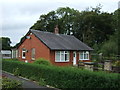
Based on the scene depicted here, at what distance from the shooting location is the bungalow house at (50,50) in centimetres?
2361

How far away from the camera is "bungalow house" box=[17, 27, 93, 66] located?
23.6 m

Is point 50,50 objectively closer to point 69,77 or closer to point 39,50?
point 39,50

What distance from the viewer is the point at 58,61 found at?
79.3ft

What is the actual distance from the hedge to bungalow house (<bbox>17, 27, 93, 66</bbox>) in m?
9.64

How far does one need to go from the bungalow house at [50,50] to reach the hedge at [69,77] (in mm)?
9641

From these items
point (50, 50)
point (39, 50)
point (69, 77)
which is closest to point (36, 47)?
point (39, 50)

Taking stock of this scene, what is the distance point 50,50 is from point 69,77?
14056 mm

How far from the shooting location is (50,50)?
2306cm

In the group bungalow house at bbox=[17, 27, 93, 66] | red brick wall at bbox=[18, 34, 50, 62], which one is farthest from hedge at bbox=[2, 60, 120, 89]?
bungalow house at bbox=[17, 27, 93, 66]

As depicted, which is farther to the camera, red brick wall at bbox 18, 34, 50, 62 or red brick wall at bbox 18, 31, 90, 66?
red brick wall at bbox 18, 34, 50, 62

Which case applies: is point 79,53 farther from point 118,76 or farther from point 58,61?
point 118,76

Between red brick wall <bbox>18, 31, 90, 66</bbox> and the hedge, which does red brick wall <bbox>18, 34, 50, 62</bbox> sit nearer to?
red brick wall <bbox>18, 31, 90, 66</bbox>

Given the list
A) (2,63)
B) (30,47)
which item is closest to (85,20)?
(30,47)

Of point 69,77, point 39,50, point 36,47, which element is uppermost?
point 36,47
